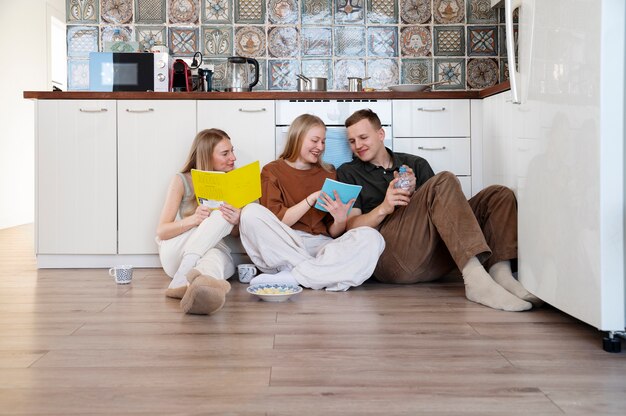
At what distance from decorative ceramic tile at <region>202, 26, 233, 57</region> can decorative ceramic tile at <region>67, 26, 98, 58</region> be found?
2.32ft

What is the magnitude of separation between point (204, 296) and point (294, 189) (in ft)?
3.42

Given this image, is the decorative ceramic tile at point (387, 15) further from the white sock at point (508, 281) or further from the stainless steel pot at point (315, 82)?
the white sock at point (508, 281)

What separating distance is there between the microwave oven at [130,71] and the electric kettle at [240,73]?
0.40m

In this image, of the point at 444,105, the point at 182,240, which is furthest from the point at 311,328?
the point at 444,105

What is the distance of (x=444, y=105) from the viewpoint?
3.53 metres

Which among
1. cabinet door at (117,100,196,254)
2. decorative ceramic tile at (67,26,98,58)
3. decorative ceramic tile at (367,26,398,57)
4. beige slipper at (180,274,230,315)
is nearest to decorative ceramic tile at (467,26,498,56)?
decorative ceramic tile at (367,26,398,57)

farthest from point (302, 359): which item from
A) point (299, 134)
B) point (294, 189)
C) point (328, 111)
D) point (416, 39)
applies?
point (416, 39)

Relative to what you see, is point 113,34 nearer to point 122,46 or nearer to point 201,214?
point 122,46

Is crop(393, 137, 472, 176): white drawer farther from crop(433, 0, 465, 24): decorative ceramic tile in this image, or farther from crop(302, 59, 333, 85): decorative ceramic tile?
crop(433, 0, 465, 24): decorative ceramic tile

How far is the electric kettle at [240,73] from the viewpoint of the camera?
391 centimetres

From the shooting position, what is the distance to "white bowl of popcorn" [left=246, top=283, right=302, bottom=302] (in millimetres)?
2456

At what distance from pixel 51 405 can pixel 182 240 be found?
5.46 ft

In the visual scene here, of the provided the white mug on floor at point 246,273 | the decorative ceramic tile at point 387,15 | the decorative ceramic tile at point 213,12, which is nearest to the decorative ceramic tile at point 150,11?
the decorative ceramic tile at point 213,12

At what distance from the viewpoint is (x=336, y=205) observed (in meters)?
2.82
